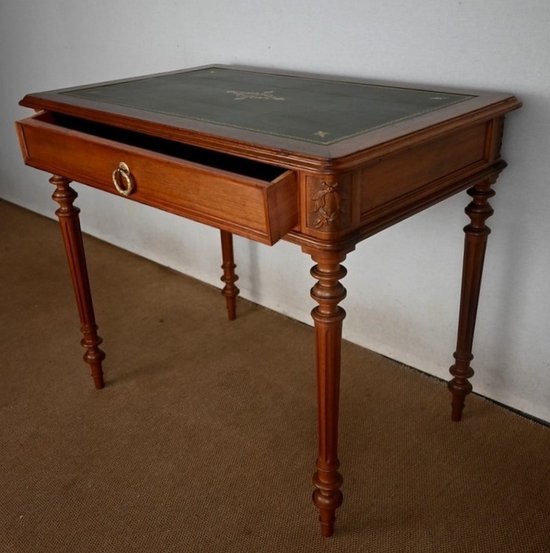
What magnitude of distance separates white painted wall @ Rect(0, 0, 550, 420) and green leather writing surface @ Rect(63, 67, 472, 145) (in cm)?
11

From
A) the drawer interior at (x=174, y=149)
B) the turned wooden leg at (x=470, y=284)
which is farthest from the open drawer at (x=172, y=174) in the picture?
the turned wooden leg at (x=470, y=284)

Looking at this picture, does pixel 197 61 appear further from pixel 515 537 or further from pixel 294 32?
pixel 515 537

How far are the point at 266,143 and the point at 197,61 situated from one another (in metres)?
0.97

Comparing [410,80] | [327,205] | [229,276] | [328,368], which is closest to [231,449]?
[328,368]

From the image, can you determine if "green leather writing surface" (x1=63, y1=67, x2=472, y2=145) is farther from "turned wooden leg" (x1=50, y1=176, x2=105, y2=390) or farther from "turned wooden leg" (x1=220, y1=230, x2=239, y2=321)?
"turned wooden leg" (x1=220, y1=230, x2=239, y2=321)

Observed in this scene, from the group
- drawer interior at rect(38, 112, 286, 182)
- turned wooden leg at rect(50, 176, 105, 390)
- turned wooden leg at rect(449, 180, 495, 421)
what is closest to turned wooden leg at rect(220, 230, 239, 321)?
Result: turned wooden leg at rect(50, 176, 105, 390)

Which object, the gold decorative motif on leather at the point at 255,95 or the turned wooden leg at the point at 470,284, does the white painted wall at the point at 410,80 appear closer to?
the turned wooden leg at the point at 470,284

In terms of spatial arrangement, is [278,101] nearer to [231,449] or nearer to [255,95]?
[255,95]

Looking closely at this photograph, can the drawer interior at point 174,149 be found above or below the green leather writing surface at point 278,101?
below

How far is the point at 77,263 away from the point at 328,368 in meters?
0.71

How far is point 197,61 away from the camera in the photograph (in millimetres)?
1771

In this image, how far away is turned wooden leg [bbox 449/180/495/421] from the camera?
1.23 metres

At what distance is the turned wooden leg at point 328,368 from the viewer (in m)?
0.94

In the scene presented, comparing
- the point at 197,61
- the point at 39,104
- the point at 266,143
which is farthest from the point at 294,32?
the point at 266,143
